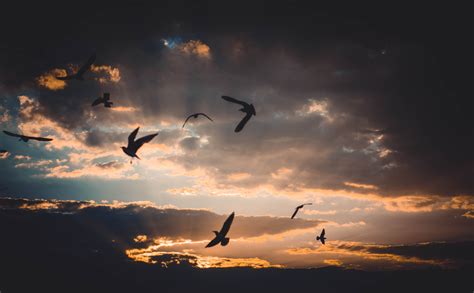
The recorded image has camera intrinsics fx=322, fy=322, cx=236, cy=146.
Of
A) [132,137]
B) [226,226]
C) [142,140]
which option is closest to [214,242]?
[226,226]

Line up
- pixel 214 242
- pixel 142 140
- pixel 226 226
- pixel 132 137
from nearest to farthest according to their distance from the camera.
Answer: pixel 142 140, pixel 132 137, pixel 214 242, pixel 226 226

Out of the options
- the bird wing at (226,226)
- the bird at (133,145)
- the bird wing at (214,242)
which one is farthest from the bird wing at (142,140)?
the bird wing at (214,242)

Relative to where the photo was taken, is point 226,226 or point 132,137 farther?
point 226,226

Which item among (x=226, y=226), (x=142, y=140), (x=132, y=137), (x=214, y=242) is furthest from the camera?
(x=226, y=226)

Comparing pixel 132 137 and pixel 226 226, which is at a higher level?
pixel 132 137

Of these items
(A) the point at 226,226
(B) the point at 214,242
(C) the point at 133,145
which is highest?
(C) the point at 133,145

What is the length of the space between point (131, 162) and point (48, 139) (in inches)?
233

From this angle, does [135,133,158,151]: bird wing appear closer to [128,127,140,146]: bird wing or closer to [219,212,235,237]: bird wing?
[128,127,140,146]: bird wing

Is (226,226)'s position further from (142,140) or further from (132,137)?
(132,137)

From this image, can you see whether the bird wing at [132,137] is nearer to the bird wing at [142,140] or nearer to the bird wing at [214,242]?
the bird wing at [142,140]

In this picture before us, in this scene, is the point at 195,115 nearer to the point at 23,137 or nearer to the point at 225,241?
the point at 225,241

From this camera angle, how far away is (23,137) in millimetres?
18234

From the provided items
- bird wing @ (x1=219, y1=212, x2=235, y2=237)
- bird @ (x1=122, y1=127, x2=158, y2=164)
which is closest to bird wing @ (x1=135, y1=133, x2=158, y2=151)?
bird @ (x1=122, y1=127, x2=158, y2=164)

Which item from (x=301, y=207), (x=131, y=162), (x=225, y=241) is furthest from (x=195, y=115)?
(x=301, y=207)
